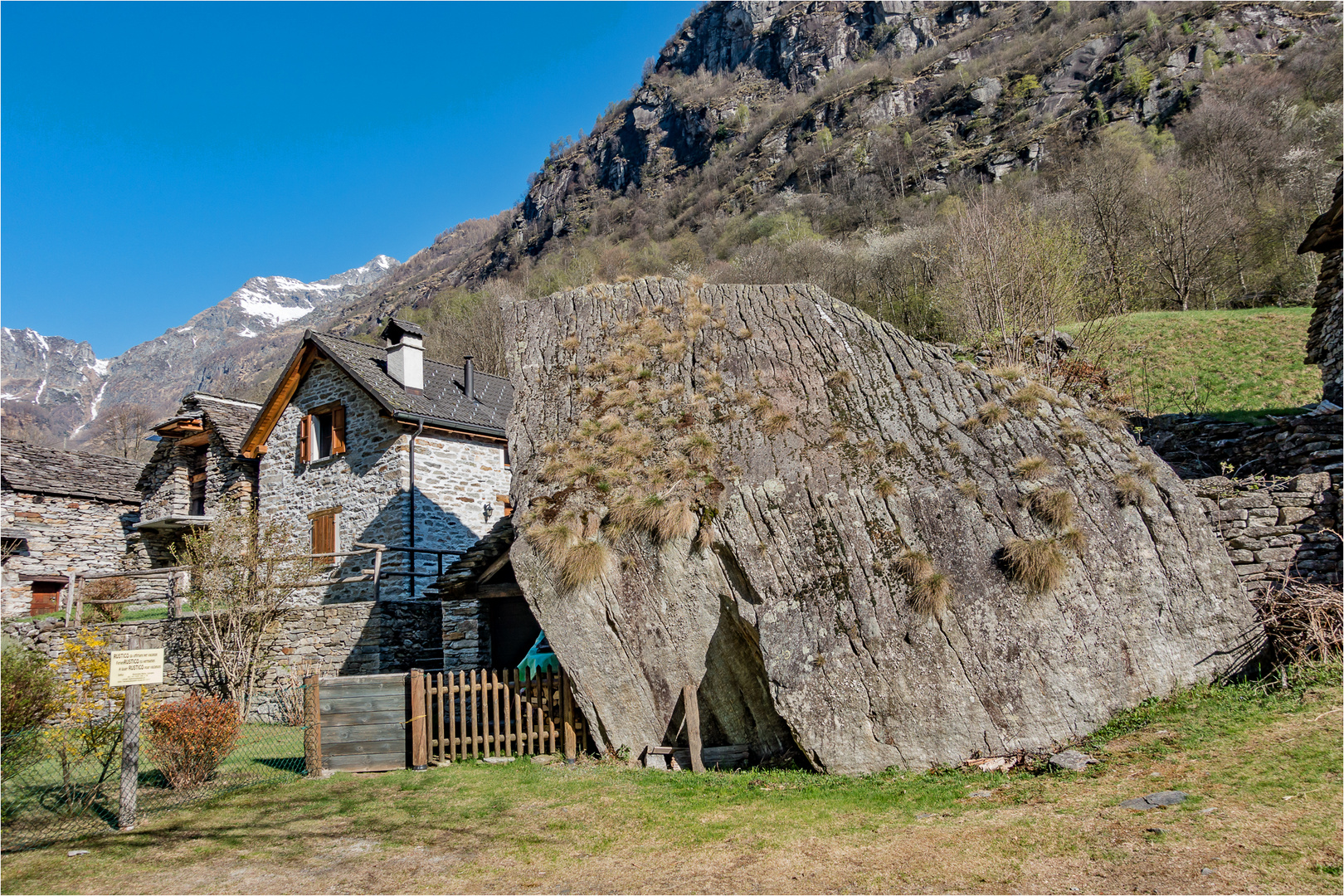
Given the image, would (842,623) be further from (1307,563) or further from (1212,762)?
(1307,563)

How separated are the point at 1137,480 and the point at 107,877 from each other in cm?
1121

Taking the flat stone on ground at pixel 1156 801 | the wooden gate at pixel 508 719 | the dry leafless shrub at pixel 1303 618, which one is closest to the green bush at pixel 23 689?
the wooden gate at pixel 508 719

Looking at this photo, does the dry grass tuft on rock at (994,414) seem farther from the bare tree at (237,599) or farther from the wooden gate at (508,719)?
the bare tree at (237,599)

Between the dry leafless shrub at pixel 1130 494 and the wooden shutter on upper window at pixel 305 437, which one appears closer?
the dry leafless shrub at pixel 1130 494

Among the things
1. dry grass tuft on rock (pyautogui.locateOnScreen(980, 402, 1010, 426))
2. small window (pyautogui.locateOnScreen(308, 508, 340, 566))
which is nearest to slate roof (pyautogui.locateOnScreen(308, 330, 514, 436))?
small window (pyautogui.locateOnScreen(308, 508, 340, 566))

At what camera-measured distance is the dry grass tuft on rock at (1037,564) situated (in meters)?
7.85

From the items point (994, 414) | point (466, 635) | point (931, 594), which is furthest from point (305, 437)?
point (931, 594)

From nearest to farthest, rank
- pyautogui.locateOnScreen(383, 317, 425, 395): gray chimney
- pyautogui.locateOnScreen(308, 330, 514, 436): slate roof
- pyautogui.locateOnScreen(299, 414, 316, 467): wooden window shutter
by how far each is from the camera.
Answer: pyautogui.locateOnScreen(308, 330, 514, 436): slate roof → pyautogui.locateOnScreen(299, 414, 316, 467): wooden window shutter → pyautogui.locateOnScreen(383, 317, 425, 395): gray chimney

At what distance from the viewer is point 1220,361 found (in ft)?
65.6

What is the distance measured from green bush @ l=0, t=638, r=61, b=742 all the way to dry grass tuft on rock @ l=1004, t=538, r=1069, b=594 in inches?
408

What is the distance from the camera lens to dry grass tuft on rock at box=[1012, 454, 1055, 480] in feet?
29.3

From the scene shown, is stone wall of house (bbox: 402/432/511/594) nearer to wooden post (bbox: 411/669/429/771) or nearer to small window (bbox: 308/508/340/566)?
small window (bbox: 308/508/340/566)

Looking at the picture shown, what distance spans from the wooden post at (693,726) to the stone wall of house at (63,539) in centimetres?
2649

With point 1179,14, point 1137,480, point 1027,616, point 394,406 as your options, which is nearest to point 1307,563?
point 1137,480
